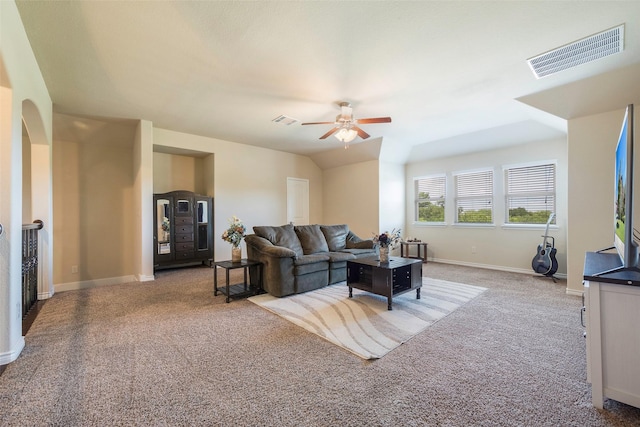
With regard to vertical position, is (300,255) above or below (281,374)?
above

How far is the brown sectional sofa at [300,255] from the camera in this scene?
3684 millimetres

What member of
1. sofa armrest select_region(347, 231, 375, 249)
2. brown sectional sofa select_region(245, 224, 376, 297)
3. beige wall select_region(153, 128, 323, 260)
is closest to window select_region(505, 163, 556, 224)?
sofa armrest select_region(347, 231, 375, 249)

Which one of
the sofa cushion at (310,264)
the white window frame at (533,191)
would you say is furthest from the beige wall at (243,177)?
the white window frame at (533,191)

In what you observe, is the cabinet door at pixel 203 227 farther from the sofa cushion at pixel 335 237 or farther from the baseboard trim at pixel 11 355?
the baseboard trim at pixel 11 355

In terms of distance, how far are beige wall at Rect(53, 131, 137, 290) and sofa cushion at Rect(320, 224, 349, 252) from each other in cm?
355

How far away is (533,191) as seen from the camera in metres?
5.23

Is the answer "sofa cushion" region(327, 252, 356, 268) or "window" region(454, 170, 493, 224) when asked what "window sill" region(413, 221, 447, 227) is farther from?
"sofa cushion" region(327, 252, 356, 268)

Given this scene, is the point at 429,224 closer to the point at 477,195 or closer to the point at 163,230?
the point at 477,195

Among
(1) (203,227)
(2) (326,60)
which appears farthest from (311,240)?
(2) (326,60)

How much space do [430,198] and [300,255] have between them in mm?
3999

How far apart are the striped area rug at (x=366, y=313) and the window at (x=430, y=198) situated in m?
2.69

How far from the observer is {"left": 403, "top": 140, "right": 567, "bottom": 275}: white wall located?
487 centimetres

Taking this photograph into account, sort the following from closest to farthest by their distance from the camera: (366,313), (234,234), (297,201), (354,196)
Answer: (366,313) → (234,234) → (354,196) → (297,201)

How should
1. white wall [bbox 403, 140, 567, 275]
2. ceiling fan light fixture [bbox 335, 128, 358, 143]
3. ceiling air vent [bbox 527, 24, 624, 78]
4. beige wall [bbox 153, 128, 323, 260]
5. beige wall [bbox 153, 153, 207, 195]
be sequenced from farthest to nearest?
1. beige wall [bbox 153, 153, 207, 195]
2. beige wall [bbox 153, 128, 323, 260]
3. white wall [bbox 403, 140, 567, 275]
4. ceiling fan light fixture [bbox 335, 128, 358, 143]
5. ceiling air vent [bbox 527, 24, 624, 78]
